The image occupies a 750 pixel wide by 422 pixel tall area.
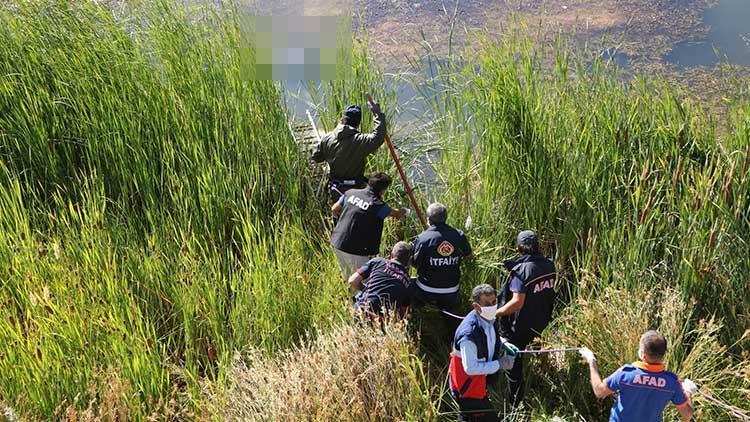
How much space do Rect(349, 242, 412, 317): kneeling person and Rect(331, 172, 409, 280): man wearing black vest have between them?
39 centimetres

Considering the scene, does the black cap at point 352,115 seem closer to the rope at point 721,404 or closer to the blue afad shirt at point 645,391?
the rope at point 721,404

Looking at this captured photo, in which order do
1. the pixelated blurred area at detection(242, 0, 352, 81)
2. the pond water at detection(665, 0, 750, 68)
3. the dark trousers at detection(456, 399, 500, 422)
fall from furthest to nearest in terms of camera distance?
the pond water at detection(665, 0, 750, 68), the pixelated blurred area at detection(242, 0, 352, 81), the dark trousers at detection(456, 399, 500, 422)

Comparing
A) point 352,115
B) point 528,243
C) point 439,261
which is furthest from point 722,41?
point 439,261

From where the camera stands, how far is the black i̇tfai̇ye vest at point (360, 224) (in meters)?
4.47

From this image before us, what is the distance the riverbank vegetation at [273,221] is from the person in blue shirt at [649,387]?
56 centimetres

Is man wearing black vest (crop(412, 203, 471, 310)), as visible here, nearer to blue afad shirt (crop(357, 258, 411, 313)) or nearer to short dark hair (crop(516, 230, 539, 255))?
blue afad shirt (crop(357, 258, 411, 313))

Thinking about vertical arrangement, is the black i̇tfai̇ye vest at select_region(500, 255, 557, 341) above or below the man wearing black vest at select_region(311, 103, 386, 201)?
below

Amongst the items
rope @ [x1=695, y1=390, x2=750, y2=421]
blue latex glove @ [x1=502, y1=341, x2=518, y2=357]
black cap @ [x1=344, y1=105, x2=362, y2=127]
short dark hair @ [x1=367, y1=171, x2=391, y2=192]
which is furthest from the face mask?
black cap @ [x1=344, y1=105, x2=362, y2=127]

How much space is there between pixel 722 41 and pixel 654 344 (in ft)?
24.6

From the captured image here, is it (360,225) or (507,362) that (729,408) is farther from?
(360,225)

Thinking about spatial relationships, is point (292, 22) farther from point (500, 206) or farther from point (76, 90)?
point (500, 206)

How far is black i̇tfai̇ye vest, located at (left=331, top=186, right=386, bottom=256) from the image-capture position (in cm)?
447

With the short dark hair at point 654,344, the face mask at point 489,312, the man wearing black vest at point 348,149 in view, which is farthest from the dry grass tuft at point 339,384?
the man wearing black vest at point 348,149

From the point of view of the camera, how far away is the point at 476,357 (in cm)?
351
